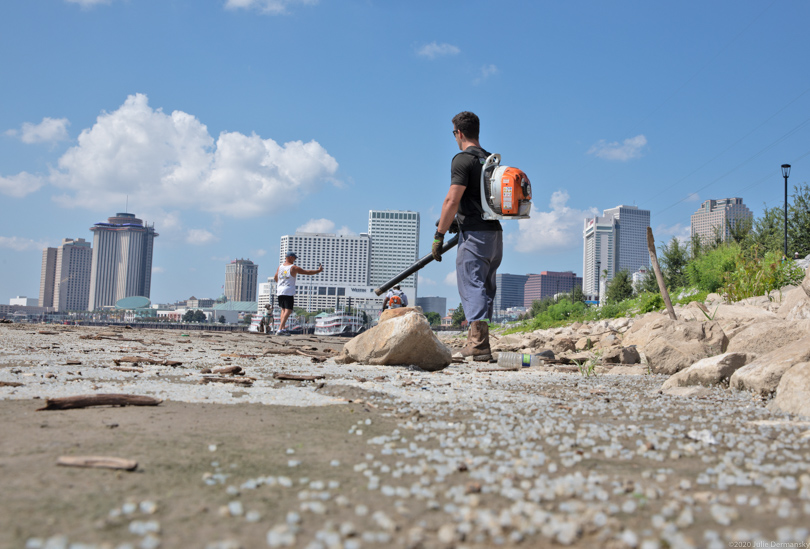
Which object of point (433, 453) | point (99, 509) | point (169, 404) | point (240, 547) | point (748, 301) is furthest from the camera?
point (748, 301)

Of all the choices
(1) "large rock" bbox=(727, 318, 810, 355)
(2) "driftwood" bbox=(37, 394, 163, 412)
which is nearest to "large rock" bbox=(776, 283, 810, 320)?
(1) "large rock" bbox=(727, 318, 810, 355)

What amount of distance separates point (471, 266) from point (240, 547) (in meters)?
4.80

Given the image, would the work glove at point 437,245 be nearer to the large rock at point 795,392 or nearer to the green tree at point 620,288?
the large rock at point 795,392

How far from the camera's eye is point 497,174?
555 centimetres

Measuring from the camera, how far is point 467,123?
240 inches

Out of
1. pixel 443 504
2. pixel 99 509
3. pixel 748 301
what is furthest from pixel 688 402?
pixel 748 301

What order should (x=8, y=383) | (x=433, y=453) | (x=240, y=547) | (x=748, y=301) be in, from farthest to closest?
(x=748, y=301)
(x=8, y=383)
(x=433, y=453)
(x=240, y=547)

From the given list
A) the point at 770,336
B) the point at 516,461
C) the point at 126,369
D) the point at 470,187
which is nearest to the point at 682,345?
the point at 770,336

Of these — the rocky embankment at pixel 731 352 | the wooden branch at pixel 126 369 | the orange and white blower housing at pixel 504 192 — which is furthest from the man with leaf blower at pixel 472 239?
the wooden branch at pixel 126 369

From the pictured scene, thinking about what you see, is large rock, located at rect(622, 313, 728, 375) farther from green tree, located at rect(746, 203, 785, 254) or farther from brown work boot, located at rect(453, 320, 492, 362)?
green tree, located at rect(746, 203, 785, 254)

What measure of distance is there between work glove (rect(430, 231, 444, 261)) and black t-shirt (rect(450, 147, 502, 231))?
288 mm

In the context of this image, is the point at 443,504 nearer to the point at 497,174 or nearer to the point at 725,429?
the point at 725,429

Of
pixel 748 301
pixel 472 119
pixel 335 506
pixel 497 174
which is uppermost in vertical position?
pixel 472 119

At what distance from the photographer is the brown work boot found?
5.89 meters
